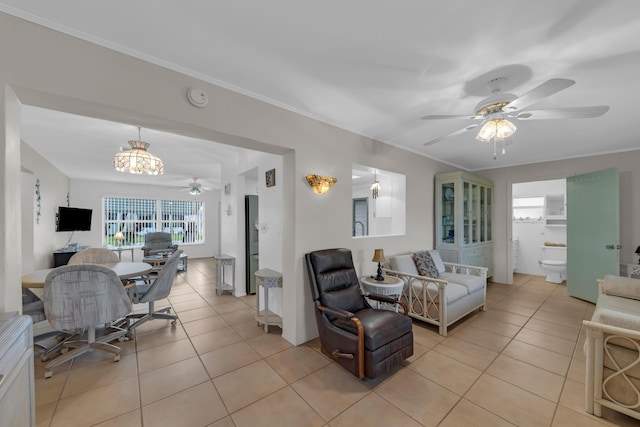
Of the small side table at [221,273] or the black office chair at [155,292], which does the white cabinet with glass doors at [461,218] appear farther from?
the black office chair at [155,292]

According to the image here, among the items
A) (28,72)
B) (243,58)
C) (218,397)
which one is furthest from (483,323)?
(28,72)

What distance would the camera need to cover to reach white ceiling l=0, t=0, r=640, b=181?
4.40 feet

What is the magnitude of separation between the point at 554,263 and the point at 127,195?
11.0 m

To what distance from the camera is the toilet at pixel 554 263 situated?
191 inches

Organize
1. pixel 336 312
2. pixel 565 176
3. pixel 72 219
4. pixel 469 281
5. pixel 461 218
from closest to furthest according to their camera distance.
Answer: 1. pixel 336 312
2. pixel 469 281
3. pixel 461 218
4. pixel 565 176
5. pixel 72 219

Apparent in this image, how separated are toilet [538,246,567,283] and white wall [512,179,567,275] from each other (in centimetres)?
18

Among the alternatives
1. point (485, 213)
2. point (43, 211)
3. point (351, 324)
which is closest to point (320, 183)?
point (351, 324)

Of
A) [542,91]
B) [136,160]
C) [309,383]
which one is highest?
[542,91]

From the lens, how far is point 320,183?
2629 mm

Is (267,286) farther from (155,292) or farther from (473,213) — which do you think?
(473,213)

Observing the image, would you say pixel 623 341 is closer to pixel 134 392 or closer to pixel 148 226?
pixel 134 392

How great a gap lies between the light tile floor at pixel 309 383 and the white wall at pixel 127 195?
5709 millimetres

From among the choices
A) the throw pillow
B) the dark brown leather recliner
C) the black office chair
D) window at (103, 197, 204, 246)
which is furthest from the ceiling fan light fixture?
window at (103, 197, 204, 246)

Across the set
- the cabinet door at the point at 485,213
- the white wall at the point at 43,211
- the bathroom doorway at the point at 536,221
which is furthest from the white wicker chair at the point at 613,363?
the white wall at the point at 43,211
